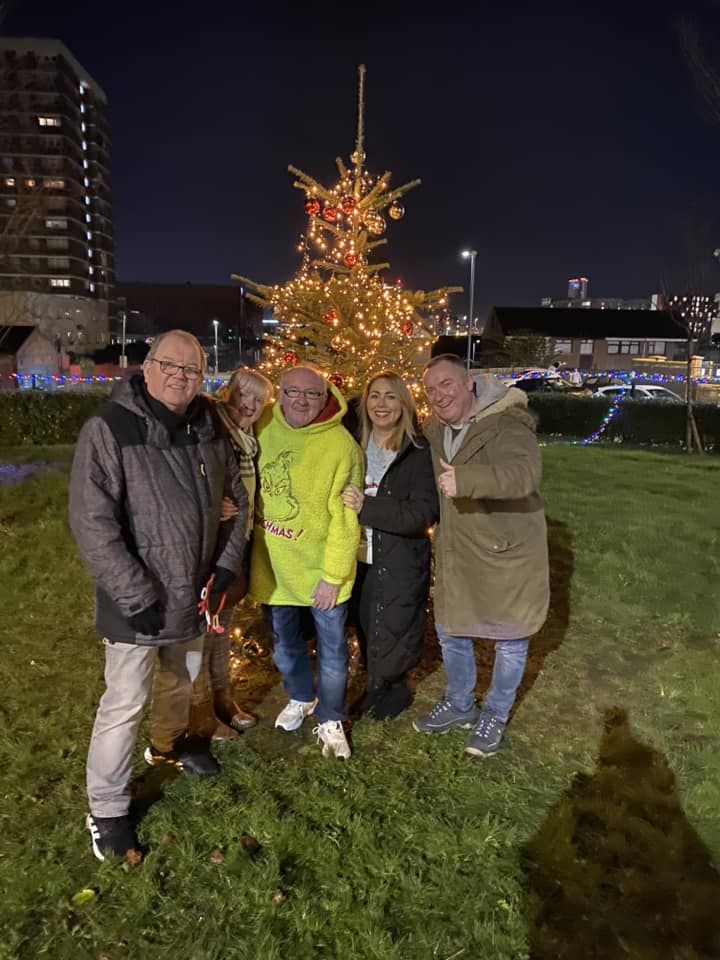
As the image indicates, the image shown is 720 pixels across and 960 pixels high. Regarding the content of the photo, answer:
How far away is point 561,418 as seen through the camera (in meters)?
20.9

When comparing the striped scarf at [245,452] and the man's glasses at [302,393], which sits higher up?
the man's glasses at [302,393]

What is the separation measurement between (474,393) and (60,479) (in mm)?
9034

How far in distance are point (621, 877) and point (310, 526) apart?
2.03 meters

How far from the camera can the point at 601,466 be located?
45.2 ft

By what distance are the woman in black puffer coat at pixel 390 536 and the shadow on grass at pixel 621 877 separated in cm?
112

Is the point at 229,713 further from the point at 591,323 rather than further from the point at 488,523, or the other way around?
the point at 591,323

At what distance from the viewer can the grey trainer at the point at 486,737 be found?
3.44 meters

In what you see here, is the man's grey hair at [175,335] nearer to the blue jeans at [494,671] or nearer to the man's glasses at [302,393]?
the man's glasses at [302,393]

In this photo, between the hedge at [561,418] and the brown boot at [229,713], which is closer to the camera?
the brown boot at [229,713]

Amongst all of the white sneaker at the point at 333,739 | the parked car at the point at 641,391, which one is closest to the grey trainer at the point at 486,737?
the white sneaker at the point at 333,739

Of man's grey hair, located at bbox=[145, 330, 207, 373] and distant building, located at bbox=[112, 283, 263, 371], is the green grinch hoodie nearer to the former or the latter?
man's grey hair, located at bbox=[145, 330, 207, 373]

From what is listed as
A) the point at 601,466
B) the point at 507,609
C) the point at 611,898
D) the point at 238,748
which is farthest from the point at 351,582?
the point at 601,466

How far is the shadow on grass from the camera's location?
2395mm

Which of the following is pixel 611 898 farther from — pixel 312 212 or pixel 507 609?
pixel 312 212
